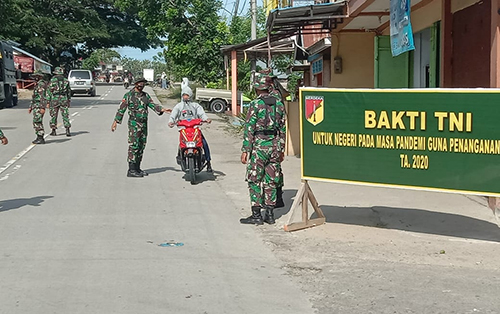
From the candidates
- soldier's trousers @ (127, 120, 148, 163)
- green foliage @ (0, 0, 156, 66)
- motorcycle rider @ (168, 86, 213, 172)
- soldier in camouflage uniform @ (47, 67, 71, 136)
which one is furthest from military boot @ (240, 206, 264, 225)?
green foliage @ (0, 0, 156, 66)

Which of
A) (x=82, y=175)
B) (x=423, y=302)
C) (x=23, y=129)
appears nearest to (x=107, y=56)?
(x=23, y=129)

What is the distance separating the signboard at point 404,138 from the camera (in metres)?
6.70

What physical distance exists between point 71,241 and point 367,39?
12.4 metres

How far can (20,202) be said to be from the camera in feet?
31.9

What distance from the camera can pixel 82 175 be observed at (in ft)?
40.7

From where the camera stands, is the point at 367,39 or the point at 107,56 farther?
the point at 107,56

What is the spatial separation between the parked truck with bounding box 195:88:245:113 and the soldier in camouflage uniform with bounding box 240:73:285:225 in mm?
21608

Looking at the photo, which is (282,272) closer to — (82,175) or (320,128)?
(320,128)

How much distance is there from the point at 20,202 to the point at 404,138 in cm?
565

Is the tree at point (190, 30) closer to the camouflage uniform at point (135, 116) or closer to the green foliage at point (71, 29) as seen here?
the green foliage at point (71, 29)

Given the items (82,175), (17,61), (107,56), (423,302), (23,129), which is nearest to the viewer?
(423,302)

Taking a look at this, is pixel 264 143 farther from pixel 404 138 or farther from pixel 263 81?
pixel 404 138

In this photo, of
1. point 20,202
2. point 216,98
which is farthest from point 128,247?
point 216,98

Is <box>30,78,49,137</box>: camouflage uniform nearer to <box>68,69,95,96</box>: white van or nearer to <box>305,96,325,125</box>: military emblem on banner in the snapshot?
<box>305,96,325,125</box>: military emblem on banner
